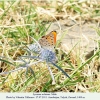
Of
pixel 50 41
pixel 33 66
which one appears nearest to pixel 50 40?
pixel 50 41

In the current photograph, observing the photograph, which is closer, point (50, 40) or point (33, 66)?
point (50, 40)

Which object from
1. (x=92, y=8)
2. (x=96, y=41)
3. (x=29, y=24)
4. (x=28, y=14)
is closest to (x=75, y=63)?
(x=96, y=41)

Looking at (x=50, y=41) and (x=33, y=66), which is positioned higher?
(x=50, y=41)

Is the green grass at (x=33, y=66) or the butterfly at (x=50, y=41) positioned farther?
the green grass at (x=33, y=66)

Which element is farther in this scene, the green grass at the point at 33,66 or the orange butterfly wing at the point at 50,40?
the green grass at the point at 33,66

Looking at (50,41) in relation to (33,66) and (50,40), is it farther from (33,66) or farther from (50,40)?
(33,66)

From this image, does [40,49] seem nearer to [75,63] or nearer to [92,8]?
[75,63]

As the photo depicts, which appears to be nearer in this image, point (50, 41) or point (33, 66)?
point (50, 41)

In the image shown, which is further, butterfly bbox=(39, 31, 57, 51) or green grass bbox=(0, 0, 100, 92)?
green grass bbox=(0, 0, 100, 92)
